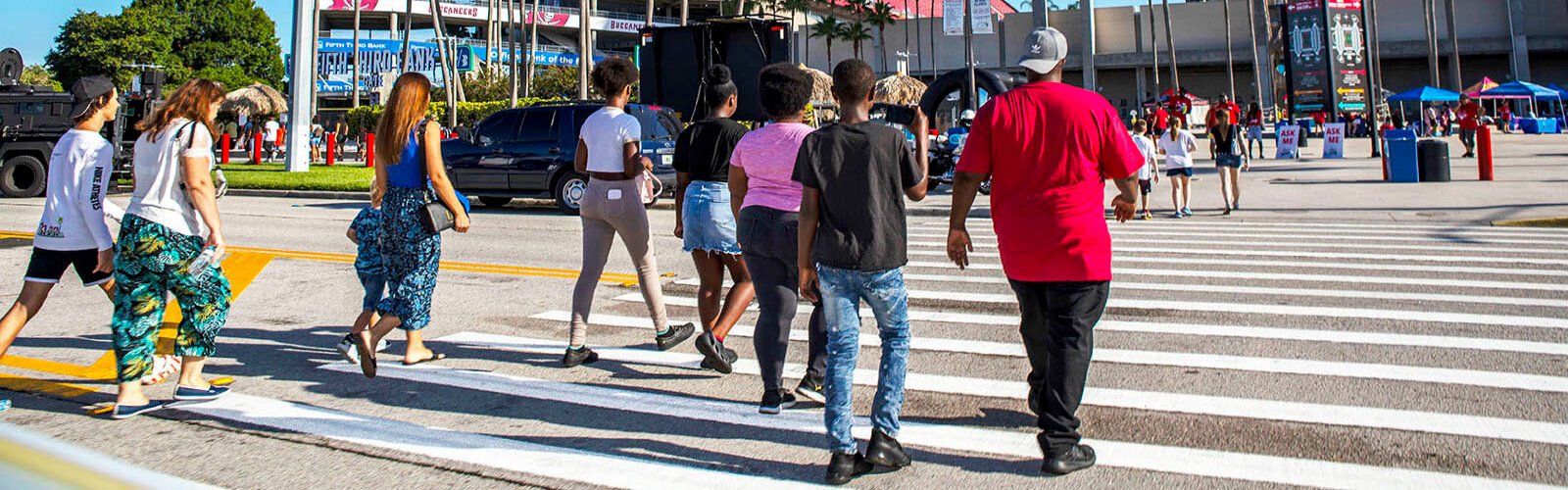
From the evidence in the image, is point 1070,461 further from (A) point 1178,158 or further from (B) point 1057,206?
(A) point 1178,158

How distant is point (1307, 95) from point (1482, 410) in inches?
1619

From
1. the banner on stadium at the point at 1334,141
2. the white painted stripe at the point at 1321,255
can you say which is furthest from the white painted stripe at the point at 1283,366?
the banner on stadium at the point at 1334,141

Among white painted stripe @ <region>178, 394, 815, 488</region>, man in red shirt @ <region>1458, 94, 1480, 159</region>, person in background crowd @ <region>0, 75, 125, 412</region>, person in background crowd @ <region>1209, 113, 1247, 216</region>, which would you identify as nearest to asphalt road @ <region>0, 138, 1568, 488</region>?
white painted stripe @ <region>178, 394, 815, 488</region>

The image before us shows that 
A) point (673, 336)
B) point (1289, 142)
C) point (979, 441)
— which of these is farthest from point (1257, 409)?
point (1289, 142)

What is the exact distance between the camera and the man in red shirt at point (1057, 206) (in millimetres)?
4543

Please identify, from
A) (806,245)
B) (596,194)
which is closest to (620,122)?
(596,194)

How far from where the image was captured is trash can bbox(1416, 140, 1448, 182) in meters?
20.5

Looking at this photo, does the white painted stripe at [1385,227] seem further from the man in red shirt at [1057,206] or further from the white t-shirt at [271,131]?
the white t-shirt at [271,131]

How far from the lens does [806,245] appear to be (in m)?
4.67

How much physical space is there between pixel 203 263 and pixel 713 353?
8.05 ft

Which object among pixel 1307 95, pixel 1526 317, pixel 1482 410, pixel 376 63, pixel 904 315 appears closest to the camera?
pixel 904 315

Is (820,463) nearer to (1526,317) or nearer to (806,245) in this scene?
(806,245)

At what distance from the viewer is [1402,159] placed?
67.7ft

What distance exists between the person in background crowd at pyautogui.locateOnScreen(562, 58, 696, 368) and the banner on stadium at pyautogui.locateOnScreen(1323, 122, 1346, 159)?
86.5ft
